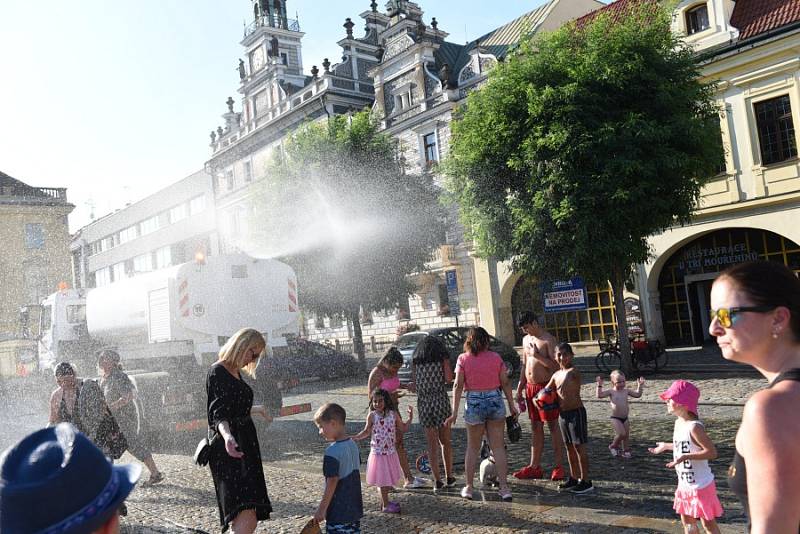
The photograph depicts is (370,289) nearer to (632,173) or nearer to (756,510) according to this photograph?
(632,173)

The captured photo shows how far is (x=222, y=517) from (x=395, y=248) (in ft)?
71.9

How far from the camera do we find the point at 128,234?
60875mm

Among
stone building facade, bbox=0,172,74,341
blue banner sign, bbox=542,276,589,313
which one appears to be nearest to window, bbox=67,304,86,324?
blue banner sign, bbox=542,276,589,313

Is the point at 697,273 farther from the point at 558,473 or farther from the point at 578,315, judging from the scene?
the point at 558,473

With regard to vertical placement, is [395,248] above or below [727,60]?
below

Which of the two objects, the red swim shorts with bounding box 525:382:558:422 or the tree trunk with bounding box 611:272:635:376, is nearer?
the red swim shorts with bounding box 525:382:558:422

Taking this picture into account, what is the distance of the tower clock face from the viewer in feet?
141

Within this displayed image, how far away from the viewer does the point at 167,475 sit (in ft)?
32.1

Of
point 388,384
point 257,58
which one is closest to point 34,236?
point 257,58

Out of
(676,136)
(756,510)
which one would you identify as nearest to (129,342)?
(676,136)

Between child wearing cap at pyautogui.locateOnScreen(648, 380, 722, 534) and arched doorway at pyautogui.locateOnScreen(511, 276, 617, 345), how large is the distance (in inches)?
795

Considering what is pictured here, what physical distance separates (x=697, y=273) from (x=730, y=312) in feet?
76.8

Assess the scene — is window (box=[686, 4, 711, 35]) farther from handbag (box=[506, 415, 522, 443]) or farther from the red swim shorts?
handbag (box=[506, 415, 522, 443])

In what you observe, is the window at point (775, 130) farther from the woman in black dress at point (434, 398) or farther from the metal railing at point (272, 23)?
the metal railing at point (272, 23)
